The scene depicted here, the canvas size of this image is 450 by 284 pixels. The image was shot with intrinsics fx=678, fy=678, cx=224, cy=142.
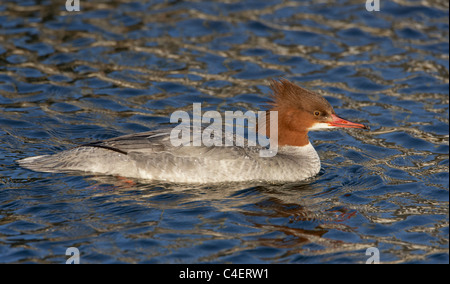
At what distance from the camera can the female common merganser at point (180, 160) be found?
30.5ft

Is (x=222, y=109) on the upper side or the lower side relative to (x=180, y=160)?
upper

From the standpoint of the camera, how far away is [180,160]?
9305mm

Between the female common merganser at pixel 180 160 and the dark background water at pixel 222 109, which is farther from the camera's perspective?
the female common merganser at pixel 180 160

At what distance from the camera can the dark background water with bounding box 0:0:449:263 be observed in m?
7.77

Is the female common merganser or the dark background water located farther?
the female common merganser

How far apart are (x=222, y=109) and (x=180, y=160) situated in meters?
2.83

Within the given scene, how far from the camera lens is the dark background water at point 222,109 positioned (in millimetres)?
7770

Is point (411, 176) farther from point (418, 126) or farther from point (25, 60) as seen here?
point (25, 60)

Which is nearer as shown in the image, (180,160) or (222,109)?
(180,160)

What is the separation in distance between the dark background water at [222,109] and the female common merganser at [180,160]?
19 cm

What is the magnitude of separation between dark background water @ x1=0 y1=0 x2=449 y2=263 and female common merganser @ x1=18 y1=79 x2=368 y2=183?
0.61 ft

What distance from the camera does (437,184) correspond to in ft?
31.1
